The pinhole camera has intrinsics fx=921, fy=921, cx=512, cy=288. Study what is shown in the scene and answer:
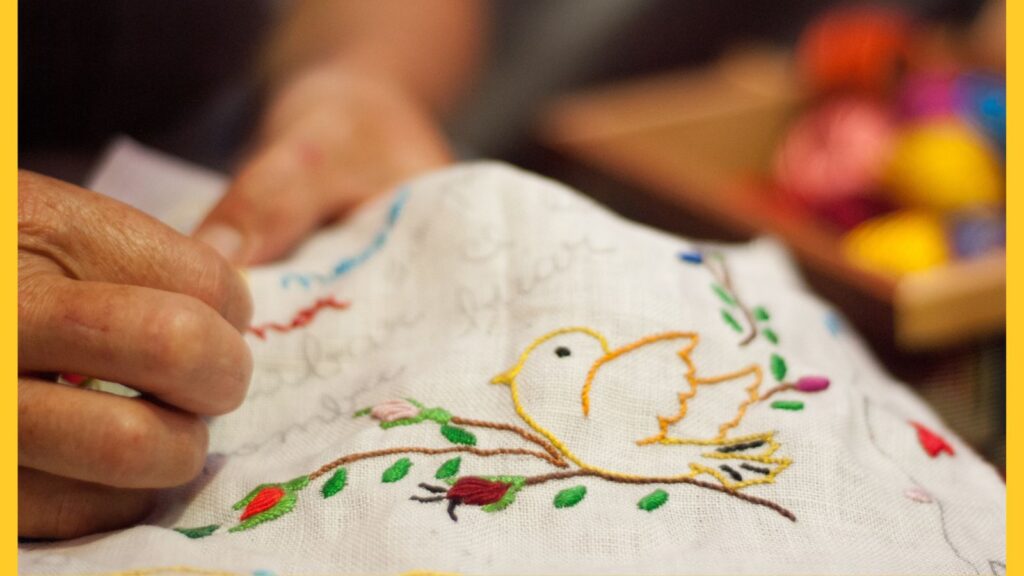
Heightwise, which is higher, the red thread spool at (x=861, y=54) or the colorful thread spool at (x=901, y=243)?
the red thread spool at (x=861, y=54)

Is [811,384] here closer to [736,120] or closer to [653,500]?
[653,500]

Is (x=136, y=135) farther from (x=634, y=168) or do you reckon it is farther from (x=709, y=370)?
(x=634, y=168)

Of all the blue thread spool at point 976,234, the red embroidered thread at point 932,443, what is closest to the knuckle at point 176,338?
the red embroidered thread at point 932,443

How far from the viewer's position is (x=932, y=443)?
1.10 feet

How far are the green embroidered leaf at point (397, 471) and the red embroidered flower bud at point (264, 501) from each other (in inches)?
1.3

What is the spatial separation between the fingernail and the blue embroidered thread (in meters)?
0.03

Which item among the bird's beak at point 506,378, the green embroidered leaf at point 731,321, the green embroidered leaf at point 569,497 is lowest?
the green embroidered leaf at point 569,497

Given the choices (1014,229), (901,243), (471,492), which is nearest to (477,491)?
(471,492)

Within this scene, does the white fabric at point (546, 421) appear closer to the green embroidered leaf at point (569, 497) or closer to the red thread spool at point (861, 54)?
the green embroidered leaf at point (569, 497)

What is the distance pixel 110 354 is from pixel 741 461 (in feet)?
0.63

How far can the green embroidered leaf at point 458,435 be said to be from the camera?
295 mm

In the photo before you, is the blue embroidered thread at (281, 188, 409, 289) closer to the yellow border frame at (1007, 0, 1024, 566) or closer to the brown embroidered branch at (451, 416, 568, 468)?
the brown embroidered branch at (451, 416, 568, 468)

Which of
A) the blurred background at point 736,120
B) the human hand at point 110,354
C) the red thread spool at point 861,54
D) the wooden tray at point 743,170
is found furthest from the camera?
the red thread spool at point 861,54

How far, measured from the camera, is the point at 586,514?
270 millimetres
